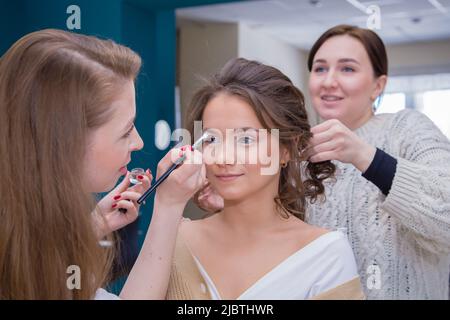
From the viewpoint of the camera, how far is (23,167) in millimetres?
646

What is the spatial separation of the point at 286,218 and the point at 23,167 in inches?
14.9

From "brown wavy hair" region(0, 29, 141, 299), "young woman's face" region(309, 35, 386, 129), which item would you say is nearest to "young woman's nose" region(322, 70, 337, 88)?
"young woman's face" region(309, 35, 386, 129)

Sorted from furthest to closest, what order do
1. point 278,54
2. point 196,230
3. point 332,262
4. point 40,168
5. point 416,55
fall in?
point 416,55 → point 278,54 → point 196,230 → point 332,262 → point 40,168

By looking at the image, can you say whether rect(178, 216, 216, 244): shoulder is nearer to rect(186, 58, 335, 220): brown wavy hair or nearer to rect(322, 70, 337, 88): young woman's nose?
rect(186, 58, 335, 220): brown wavy hair

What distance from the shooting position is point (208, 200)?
2.90ft

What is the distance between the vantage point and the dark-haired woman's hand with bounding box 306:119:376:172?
0.79 metres

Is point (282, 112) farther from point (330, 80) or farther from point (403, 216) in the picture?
point (403, 216)

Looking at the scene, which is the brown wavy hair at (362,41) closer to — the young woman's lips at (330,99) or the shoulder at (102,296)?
the young woman's lips at (330,99)

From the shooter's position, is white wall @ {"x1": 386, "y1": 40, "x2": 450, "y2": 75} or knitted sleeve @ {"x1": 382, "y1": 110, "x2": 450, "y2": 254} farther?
white wall @ {"x1": 386, "y1": 40, "x2": 450, "y2": 75}

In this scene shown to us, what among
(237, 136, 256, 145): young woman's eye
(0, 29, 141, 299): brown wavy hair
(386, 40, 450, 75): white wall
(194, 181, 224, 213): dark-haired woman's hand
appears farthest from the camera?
(386, 40, 450, 75): white wall

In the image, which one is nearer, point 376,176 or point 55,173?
point 55,173

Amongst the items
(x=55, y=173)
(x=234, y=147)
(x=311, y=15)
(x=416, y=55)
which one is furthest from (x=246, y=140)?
(x=416, y=55)

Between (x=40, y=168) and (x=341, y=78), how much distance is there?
0.47 meters

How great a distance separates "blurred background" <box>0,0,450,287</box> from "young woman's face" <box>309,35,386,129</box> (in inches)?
0.9
